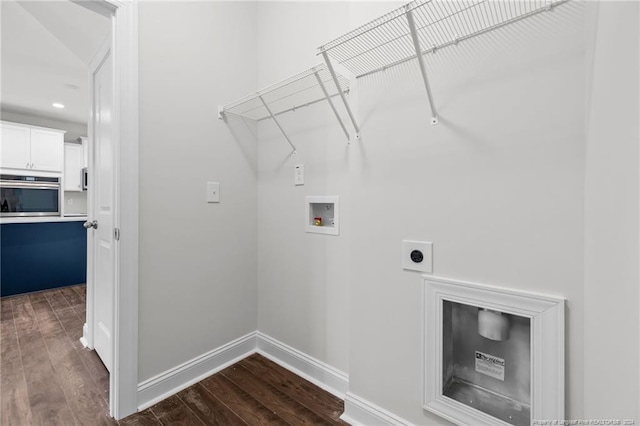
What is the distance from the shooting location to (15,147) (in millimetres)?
3465

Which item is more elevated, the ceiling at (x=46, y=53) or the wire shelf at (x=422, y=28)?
the ceiling at (x=46, y=53)

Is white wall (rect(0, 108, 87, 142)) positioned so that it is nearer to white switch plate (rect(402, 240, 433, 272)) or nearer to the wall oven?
the wall oven

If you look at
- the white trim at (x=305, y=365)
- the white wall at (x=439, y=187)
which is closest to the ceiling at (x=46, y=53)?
the white wall at (x=439, y=187)

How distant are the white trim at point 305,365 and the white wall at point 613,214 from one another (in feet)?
3.66

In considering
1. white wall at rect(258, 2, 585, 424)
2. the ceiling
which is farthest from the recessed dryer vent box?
the ceiling

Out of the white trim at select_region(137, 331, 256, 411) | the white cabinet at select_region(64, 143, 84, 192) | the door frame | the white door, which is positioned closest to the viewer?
the door frame

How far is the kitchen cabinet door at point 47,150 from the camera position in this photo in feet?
11.9

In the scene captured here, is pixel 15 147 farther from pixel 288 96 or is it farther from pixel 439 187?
pixel 439 187

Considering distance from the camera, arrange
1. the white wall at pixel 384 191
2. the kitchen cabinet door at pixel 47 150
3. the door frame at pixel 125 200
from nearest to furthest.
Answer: the white wall at pixel 384 191, the door frame at pixel 125 200, the kitchen cabinet door at pixel 47 150

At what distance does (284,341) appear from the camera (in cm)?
189

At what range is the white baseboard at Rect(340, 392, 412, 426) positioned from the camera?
1.24 meters

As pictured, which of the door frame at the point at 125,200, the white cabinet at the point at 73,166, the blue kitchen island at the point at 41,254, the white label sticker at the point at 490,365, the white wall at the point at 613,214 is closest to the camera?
the white wall at the point at 613,214

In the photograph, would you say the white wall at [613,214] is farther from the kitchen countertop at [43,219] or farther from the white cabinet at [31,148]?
the white cabinet at [31,148]

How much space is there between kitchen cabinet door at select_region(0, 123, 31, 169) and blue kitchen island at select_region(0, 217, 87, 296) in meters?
0.73
